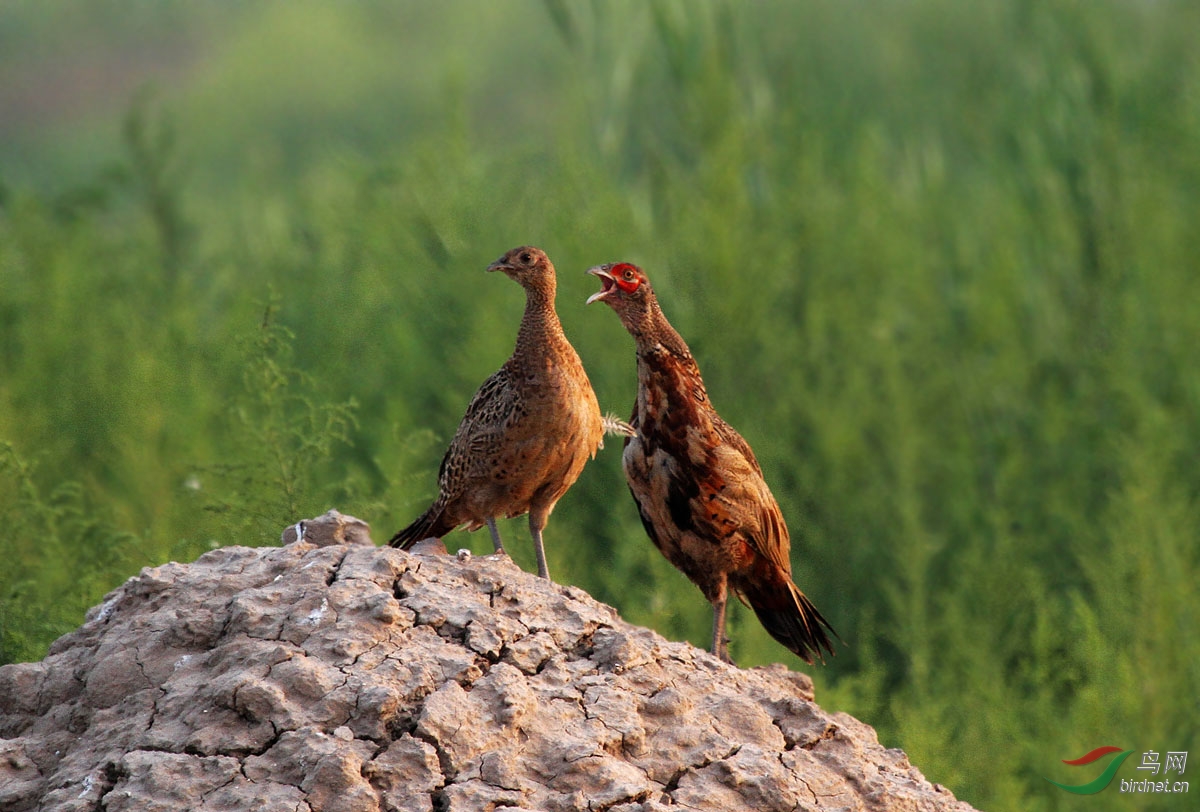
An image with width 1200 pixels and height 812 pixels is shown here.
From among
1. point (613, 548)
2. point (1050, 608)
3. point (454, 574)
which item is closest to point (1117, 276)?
point (1050, 608)

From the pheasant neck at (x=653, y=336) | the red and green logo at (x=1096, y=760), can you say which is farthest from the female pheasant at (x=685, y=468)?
the red and green logo at (x=1096, y=760)

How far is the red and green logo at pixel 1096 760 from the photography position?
7512mm

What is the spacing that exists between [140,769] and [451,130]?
741cm

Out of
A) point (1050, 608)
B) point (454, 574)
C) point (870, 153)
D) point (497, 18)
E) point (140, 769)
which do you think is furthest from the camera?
point (497, 18)

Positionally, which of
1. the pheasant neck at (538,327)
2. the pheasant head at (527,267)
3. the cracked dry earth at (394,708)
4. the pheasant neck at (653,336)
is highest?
the pheasant head at (527,267)

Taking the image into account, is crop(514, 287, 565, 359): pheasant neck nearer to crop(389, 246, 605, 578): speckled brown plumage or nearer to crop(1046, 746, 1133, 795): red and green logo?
crop(389, 246, 605, 578): speckled brown plumage

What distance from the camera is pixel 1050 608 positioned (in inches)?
373

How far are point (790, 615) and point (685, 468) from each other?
82 centimetres

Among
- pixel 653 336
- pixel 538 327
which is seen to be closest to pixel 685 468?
pixel 653 336

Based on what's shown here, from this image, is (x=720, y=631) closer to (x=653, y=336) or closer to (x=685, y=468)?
(x=685, y=468)

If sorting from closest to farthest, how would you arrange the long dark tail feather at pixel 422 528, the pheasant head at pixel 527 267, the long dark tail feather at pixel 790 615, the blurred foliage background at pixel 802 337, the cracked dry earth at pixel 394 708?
the cracked dry earth at pixel 394 708, the pheasant head at pixel 527 267, the long dark tail feather at pixel 422 528, the long dark tail feather at pixel 790 615, the blurred foliage background at pixel 802 337

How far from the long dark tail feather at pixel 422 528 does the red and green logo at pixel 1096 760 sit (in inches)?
136

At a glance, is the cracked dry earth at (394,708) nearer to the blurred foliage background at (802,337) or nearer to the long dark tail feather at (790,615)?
the long dark tail feather at (790,615)

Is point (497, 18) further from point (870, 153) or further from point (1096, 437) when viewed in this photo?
point (1096, 437)
